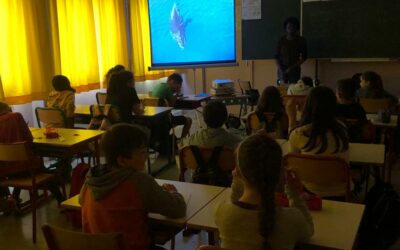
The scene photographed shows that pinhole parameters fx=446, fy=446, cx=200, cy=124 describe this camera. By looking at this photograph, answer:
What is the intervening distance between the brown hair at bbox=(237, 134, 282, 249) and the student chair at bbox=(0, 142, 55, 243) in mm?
2378

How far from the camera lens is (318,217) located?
1952 millimetres

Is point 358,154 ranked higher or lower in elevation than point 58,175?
higher

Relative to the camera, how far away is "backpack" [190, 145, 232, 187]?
2871 millimetres

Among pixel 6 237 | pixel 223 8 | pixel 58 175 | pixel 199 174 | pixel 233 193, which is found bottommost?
pixel 6 237

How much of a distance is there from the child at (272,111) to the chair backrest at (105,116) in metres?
1.51

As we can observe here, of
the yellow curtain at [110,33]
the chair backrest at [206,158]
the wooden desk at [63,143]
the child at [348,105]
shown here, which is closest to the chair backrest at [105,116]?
the wooden desk at [63,143]

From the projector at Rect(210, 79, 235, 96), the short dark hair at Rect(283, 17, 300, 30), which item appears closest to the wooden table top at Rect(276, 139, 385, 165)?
the projector at Rect(210, 79, 235, 96)

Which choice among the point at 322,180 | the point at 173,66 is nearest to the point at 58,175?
the point at 322,180

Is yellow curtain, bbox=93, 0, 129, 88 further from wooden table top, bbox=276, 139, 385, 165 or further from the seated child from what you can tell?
wooden table top, bbox=276, 139, 385, 165

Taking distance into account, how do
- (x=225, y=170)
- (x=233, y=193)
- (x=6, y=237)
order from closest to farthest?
(x=233, y=193)
(x=225, y=170)
(x=6, y=237)

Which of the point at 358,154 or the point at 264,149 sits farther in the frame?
the point at 358,154

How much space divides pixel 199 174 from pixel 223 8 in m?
5.05

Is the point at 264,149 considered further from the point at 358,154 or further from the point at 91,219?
the point at 358,154

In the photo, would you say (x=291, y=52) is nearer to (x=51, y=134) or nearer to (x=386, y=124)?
(x=386, y=124)
